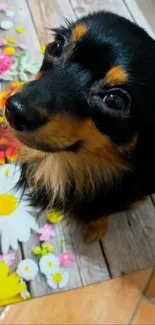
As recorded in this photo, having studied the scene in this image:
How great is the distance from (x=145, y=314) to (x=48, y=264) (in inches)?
12.1

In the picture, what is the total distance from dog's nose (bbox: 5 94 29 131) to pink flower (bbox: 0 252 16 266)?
1.69ft

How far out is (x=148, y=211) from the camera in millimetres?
1386

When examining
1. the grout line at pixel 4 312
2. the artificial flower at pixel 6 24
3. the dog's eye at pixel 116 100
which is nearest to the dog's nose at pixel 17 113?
the dog's eye at pixel 116 100

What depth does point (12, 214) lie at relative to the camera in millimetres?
1314

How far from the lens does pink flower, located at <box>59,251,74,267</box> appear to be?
1.26 m

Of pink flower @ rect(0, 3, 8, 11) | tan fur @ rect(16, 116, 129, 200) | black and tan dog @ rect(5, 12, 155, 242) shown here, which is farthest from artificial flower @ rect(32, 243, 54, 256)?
pink flower @ rect(0, 3, 8, 11)

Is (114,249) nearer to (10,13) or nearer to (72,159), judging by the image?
(72,159)

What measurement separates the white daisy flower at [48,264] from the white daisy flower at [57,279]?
1cm

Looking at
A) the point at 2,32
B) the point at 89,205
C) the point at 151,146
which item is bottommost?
the point at 89,205

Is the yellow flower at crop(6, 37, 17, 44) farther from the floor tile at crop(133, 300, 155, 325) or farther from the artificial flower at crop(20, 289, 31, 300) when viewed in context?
the floor tile at crop(133, 300, 155, 325)

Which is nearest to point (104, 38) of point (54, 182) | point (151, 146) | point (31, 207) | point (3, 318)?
point (151, 146)

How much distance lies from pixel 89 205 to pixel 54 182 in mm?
116

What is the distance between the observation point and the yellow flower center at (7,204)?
1.31 metres

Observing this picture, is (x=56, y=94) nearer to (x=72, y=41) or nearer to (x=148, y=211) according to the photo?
(x=72, y=41)
